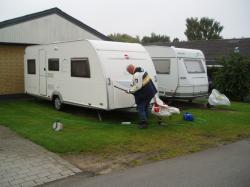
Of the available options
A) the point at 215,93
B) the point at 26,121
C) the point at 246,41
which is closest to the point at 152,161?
the point at 26,121

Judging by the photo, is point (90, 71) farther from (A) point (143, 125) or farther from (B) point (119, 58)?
(A) point (143, 125)

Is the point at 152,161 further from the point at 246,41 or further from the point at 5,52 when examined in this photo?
the point at 246,41

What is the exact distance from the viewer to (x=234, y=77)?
19.1 metres

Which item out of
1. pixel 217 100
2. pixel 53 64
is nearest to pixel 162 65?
pixel 217 100

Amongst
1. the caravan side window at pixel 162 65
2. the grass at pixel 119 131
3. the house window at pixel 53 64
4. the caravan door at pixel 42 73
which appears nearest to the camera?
the grass at pixel 119 131

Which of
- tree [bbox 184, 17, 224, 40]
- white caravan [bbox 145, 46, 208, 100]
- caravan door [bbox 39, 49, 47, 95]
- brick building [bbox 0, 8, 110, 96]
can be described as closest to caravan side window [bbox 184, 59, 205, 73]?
white caravan [bbox 145, 46, 208, 100]

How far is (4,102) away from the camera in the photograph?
15.5 metres

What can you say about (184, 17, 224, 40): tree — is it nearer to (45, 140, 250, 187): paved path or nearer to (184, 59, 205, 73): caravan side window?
(184, 59, 205, 73): caravan side window

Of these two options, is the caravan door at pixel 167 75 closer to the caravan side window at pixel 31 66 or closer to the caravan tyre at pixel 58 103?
the caravan tyre at pixel 58 103

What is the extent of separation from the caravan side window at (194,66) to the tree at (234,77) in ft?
12.4

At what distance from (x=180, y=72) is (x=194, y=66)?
3.97ft

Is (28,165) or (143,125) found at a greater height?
(143,125)

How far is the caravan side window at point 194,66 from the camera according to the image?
15.6m

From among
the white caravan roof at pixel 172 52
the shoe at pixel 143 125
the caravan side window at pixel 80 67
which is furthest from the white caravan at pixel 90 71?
the white caravan roof at pixel 172 52
